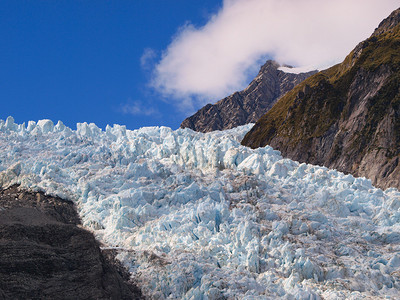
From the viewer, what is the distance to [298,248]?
135 ft

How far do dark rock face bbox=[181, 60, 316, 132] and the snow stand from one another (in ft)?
317

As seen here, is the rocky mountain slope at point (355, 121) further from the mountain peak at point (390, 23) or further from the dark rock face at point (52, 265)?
the dark rock face at point (52, 265)

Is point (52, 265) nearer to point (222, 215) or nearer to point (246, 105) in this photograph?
point (222, 215)

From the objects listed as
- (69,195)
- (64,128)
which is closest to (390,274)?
(69,195)

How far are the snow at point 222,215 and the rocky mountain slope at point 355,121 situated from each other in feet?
67.1

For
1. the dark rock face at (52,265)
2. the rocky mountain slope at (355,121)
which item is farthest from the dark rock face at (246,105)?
the dark rock face at (52,265)

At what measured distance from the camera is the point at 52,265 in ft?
109

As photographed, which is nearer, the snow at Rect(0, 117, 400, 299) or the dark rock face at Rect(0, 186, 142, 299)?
the dark rock face at Rect(0, 186, 142, 299)

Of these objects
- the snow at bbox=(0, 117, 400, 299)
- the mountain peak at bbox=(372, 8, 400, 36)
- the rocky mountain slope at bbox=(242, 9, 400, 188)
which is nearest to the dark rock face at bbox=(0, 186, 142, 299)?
the snow at bbox=(0, 117, 400, 299)

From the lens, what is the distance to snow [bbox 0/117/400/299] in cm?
3719

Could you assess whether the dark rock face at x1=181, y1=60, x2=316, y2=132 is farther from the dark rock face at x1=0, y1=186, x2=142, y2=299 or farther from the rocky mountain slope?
the dark rock face at x1=0, y1=186, x2=142, y2=299

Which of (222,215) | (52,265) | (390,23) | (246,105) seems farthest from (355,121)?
(246,105)

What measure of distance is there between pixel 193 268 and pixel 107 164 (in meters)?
26.9

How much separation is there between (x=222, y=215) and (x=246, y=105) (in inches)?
5003
